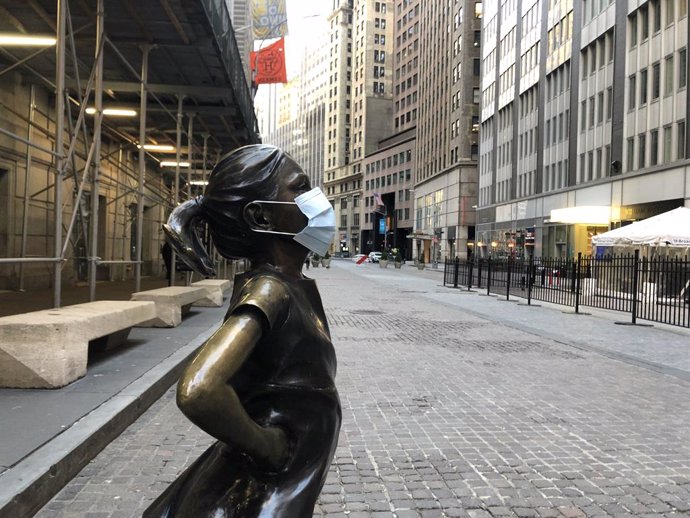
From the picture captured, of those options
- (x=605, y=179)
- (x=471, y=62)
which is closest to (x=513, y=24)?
(x=471, y=62)

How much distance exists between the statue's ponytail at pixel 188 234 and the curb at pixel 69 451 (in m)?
2.19

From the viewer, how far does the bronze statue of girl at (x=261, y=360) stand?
1.36 metres

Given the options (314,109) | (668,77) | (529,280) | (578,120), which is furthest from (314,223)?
(314,109)

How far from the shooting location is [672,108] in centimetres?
2789

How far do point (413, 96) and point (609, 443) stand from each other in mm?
95706

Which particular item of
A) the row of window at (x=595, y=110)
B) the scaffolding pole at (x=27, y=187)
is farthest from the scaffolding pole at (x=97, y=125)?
the row of window at (x=595, y=110)

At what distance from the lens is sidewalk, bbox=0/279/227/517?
3.41 meters

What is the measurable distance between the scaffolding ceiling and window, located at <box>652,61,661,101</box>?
22.4m

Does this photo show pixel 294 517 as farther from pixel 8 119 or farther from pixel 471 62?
pixel 471 62

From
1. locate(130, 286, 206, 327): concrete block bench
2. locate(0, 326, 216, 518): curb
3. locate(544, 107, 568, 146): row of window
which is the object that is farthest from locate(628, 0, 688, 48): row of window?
locate(0, 326, 216, 518): curb

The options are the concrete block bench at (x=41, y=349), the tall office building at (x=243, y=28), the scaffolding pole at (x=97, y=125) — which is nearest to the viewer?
the concrete block bench at (x=41, y=349)

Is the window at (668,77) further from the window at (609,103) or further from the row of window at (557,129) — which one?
the row of window at (557,129)

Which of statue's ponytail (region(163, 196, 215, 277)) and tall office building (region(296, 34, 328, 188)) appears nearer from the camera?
statue's ponytail (region(163, 196, 215, 277))

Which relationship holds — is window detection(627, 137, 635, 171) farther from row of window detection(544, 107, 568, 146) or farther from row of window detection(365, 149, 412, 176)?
row of window detection(365, 149, 412, 176)
